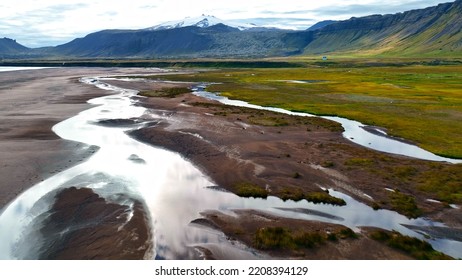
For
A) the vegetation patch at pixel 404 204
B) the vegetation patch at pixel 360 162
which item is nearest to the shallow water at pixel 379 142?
the vegetation patch at pixel 360 162

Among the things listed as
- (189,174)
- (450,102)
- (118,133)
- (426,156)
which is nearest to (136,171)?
(189,174)

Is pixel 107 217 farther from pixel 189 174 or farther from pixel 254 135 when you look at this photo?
pixel 254 135

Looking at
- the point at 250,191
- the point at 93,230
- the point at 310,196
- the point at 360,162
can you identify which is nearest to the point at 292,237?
the point at 310,196

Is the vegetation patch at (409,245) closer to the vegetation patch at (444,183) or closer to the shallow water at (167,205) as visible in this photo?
the shallow water at (167,205)

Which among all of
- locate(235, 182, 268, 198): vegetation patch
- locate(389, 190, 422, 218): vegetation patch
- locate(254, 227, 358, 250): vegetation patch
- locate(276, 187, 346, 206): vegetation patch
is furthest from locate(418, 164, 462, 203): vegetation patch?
locate(235, 182, 268, 198): vegetation patch

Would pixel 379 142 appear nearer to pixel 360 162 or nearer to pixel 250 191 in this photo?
pixel 360 162
